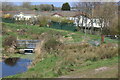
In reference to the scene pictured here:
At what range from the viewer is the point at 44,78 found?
47.1ft

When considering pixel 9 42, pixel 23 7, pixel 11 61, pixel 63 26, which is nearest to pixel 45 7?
pixel 23 7

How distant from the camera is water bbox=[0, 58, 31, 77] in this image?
21.8 m

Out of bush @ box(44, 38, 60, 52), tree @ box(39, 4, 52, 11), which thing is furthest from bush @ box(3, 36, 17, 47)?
tree @ box(39, 4, 52, 11)

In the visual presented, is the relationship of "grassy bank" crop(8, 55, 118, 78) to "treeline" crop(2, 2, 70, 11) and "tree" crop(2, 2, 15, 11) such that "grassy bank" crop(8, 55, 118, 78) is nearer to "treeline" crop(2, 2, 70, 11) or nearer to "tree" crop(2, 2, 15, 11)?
"tree" crop(2, 2, 15, 11)

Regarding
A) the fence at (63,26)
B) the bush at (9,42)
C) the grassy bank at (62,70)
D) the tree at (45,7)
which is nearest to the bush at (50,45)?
the grassy bank at (62,70)

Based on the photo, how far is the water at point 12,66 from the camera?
2182cm

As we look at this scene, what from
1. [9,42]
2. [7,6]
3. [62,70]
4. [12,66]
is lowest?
[12,66]

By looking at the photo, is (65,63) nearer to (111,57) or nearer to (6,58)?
(111,57)

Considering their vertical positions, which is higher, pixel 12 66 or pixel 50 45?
pixel 50 45

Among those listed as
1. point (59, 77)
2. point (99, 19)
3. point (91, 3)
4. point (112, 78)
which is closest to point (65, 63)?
point (59, 77)

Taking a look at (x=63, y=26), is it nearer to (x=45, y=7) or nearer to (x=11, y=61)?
(x=11, y=61)

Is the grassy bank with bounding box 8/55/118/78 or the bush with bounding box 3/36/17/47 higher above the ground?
the bush with bounding box 3/36/17/47

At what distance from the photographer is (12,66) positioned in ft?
82.5

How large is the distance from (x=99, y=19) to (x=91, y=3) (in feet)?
20.4
